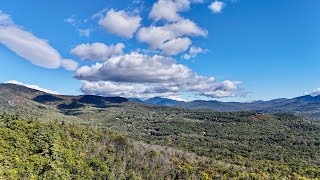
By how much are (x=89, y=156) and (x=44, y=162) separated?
45538 mm

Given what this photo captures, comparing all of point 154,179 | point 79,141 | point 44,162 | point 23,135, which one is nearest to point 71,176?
point 44,162

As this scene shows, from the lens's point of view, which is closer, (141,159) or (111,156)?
(111,156)

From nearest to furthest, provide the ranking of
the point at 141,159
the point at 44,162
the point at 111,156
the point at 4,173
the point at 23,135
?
the point at 4,173 → the point at 44,162 → the point at 23,135 → the point at 111,156 → the point at 141,159

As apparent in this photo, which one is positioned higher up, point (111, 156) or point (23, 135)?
point (23, 135)

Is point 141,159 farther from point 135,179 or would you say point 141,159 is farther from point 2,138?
point 2,138

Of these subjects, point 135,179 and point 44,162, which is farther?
point 135,179

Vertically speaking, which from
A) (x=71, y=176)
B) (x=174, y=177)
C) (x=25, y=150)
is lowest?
(x=174, y=177)

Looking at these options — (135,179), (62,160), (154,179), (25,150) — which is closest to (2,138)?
(25,150)

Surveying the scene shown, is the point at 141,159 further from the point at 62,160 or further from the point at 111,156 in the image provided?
the point at 62,160

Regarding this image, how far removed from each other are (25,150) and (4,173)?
3627 centimetres

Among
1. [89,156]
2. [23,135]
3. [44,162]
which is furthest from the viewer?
[89,156]

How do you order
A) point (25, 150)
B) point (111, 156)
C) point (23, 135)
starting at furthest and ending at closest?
point (111, 156), point (23, 135), point (25, 150)

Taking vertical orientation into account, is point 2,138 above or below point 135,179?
above

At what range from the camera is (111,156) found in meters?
176
